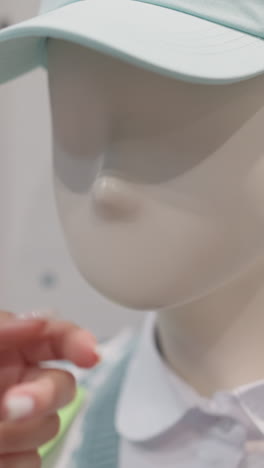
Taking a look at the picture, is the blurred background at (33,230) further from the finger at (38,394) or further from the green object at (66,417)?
the finger at (38,394)

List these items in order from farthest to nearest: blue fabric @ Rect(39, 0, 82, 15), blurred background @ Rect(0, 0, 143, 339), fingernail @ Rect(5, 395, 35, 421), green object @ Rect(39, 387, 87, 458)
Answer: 1. blurred background @ Rect(0, 0, 143, 339)
2. green object @ Rect(39, 387, 87, 458)
3. blue fabric @ Rect(39, 0, 82, 15)
4. fingernail @ Rect(5, 395, 35, 421)

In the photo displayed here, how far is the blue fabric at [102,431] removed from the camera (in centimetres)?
76

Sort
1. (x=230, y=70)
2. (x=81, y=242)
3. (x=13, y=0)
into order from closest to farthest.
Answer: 1. (x=230, y=70)
2. (x=81, y=242)
3. (x=13, y=0)

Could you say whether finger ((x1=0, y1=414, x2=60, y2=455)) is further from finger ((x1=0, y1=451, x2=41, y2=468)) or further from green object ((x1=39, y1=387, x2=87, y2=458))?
green object ((x1=39, y1=387, x2=87, y2=458))

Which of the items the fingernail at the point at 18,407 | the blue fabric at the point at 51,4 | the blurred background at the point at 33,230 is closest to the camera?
the fingernail at the point at 18,407

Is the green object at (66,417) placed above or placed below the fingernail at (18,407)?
below

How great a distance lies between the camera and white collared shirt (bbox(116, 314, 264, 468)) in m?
0.65

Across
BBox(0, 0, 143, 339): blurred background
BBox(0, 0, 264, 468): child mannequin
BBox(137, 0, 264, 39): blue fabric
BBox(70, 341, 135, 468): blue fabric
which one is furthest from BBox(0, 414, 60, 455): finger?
BBox(0, 0, 143, 339): blurred background

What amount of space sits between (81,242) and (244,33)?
252mm

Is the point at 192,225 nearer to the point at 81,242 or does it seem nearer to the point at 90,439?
the point at 81,242

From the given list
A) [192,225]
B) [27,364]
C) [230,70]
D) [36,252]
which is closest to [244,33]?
[230,70]

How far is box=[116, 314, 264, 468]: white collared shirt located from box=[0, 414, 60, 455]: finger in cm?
19

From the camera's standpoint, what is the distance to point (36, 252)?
Result: 3.89 feet

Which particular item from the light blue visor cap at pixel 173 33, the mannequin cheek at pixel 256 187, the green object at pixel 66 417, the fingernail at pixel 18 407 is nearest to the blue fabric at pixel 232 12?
the light blue visor cap at pixel 173 33
